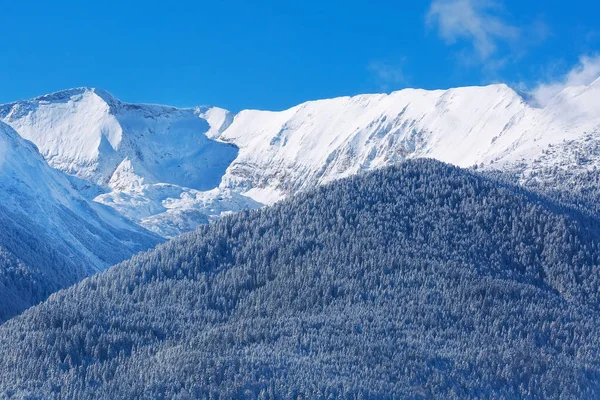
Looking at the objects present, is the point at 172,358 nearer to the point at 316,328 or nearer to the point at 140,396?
the point at 140,396

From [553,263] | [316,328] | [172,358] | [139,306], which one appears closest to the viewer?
[172,358]

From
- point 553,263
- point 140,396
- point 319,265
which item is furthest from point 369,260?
point 140,396

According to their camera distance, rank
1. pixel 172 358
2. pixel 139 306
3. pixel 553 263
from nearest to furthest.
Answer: pixel 172 358 < pixel 139 306 < pixel 553 263

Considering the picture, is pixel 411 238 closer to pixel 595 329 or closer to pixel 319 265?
pixel 319 265

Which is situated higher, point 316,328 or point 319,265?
point 319,265

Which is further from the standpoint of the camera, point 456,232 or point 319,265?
point 456,232

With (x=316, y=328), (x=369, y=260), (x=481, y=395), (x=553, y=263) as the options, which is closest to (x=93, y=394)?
(x=316, y=328)

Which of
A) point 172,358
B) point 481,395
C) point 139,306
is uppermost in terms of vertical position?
point 139,306
